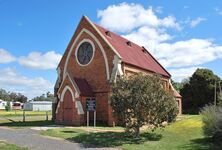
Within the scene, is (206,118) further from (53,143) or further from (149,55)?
(149,55)

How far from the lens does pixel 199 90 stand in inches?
2517

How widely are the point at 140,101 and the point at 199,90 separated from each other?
4480 centimetres

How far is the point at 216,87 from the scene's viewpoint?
62.0m

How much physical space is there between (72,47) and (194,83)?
3454cm

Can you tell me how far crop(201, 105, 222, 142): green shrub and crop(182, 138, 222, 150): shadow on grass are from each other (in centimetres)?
48

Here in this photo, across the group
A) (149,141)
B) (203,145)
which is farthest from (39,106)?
(203,145)

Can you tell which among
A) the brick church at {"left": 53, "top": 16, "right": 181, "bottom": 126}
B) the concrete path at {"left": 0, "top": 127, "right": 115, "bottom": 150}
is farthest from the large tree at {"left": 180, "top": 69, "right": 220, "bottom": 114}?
the concrete path at {"left": 0, "top": 127, "right": 115, "bottom": 150}

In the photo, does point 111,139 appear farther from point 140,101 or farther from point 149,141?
point 140,101

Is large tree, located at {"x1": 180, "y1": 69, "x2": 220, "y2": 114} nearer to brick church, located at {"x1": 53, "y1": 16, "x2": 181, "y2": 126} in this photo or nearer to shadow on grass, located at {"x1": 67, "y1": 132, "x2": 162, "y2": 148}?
brick church, located at {"x1": 53, "y1": 16, "x2": 181, "y2": 126}

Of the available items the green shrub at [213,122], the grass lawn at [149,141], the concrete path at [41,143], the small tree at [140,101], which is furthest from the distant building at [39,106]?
the green shrub at [213,122]

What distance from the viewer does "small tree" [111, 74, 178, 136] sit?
73.1ft

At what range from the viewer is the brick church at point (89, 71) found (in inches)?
1309

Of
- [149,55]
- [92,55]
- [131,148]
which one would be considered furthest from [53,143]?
[149,55]

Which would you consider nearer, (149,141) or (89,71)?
(149,141)
